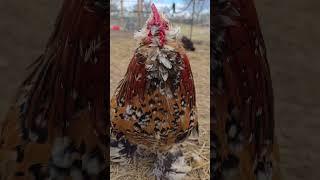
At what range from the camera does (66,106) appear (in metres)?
1.07

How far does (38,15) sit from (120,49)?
0.22 metres

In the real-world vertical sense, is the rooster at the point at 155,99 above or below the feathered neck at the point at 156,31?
below

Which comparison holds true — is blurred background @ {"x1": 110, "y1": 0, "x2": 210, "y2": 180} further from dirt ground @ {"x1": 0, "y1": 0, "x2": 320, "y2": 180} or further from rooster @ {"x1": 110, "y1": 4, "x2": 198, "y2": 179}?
dirt ground @ {"x1": 0, "y1": 0, "x2": 320, "y2": 180}

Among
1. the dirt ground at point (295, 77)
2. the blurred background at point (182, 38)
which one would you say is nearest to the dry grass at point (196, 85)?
the blurred background at point (182, 38)

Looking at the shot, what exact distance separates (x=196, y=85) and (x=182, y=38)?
128 mm

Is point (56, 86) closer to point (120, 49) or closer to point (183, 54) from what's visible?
point (120, 49)

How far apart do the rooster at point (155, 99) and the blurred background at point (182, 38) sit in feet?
0.06

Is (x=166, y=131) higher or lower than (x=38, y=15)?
lower

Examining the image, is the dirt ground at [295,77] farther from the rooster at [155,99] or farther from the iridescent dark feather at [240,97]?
the rooster at [155,99]

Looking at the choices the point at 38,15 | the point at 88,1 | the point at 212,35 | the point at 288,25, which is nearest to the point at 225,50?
the point at 212,35

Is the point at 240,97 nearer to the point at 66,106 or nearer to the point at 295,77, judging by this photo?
the point at 295,77

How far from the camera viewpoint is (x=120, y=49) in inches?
45.0

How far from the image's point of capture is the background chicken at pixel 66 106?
42.0 inches

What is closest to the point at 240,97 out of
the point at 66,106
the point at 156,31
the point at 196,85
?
the point at 196,85
